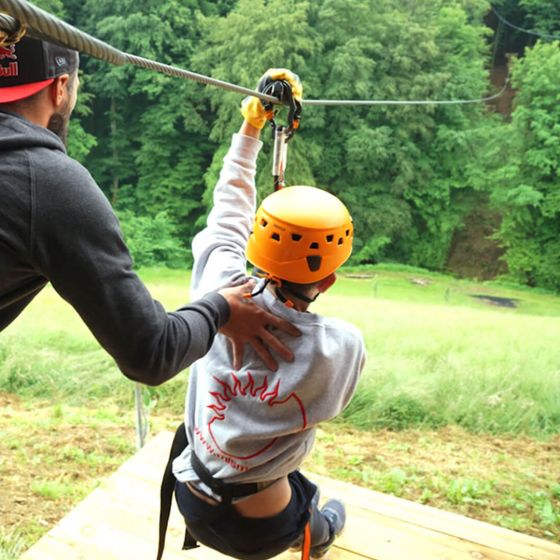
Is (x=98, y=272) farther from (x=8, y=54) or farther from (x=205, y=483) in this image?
(x=205, y=483)

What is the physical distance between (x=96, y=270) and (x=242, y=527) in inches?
26.6

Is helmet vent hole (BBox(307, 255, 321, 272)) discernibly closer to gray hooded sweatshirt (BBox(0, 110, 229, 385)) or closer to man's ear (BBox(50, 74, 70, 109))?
gray hooded sweatshirt (BBox(0, 110, 229, 385))

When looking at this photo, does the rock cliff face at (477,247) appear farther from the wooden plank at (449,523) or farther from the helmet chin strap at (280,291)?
the helmet chin strap at (280,291)

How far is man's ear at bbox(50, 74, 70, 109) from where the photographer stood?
79 cm

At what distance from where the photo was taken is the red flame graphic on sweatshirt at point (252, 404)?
94 centimetres

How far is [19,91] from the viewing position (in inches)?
29.3

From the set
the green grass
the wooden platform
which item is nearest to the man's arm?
the wooden platform

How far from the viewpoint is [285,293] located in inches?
38.5

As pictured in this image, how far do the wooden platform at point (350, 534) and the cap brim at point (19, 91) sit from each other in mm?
1196

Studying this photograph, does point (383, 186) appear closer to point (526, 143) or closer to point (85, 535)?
point (526, 143)

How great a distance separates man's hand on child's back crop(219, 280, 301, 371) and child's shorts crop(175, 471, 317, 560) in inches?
14.5

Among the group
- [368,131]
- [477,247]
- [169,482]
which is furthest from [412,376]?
[477,247]

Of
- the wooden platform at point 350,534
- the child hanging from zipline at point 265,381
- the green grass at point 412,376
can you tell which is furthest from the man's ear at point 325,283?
the green grass at point 412,376

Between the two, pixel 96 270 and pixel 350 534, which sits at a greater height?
pixel 96 270
